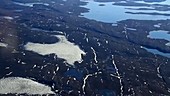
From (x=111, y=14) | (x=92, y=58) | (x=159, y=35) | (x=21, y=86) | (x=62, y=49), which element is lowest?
(x=111, y=14)

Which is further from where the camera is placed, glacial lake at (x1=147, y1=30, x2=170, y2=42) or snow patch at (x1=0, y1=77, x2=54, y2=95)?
glacial lake at (x1=147, y1=30, x2=170, y2=42)

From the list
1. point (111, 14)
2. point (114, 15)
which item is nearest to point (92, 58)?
point (114, 15)

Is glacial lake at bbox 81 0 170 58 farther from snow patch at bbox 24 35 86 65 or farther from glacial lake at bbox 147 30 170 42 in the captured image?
snow patch at bbox 24 35 86 65

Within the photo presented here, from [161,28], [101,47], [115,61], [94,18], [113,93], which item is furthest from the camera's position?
[94,18]

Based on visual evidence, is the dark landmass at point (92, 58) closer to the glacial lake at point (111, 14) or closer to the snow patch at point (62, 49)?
the snow patch at point (62, 49)

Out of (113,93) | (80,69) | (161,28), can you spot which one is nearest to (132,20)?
(161,28)

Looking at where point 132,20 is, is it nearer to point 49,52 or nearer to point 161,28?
point 161,28

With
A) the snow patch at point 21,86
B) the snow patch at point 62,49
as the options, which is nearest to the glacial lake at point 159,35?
the snow patch at point 62,49

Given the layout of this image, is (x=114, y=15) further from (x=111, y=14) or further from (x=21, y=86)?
(x=21, y=86)

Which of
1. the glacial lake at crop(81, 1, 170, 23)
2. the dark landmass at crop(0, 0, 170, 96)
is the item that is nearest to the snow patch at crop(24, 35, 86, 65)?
the dark landmass at crop(0, 0, 170, 96)
